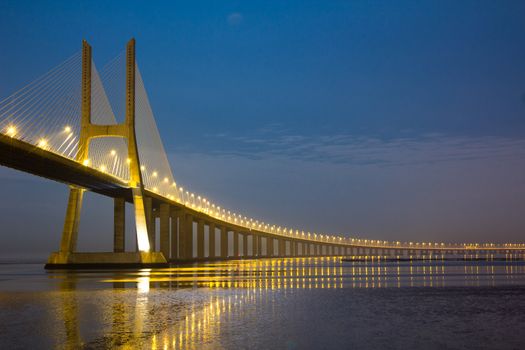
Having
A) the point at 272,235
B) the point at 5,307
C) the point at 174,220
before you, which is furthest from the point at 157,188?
the point at 272,235

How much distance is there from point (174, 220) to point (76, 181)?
146ft

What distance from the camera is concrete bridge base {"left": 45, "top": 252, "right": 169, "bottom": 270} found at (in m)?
55.4

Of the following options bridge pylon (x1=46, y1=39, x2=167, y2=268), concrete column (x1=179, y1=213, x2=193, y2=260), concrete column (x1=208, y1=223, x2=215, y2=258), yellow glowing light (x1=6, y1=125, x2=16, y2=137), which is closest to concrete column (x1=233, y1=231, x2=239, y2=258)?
concrete column (x1=208, y1=223, x2=215, y2=258)

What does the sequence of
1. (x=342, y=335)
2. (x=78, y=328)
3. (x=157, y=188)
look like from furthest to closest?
(x=157, y=188)
(x=78, y=328)
(x=342, y=335)

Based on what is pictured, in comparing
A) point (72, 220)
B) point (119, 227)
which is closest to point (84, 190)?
point (72, 220)

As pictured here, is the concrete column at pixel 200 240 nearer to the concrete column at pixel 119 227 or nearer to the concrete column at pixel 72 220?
the concrete column at pixel 119 227

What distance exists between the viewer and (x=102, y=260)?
5706cm

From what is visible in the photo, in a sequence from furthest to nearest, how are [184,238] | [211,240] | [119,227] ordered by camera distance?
[211,240] < [184,238] < [119,227]

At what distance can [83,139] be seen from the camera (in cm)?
5516

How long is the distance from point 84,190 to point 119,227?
7.08m

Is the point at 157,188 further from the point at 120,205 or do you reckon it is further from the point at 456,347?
the point at 456,347

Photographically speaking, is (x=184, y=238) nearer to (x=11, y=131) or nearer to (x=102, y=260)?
(x=102, y=260)

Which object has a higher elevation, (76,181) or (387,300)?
(76,181)

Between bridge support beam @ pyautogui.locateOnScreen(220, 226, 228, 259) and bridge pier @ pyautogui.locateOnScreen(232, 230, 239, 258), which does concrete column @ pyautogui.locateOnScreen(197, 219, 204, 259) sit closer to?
bridge support beam @ pyautogui.locateOnScreen(220, 226, 228, 259)
